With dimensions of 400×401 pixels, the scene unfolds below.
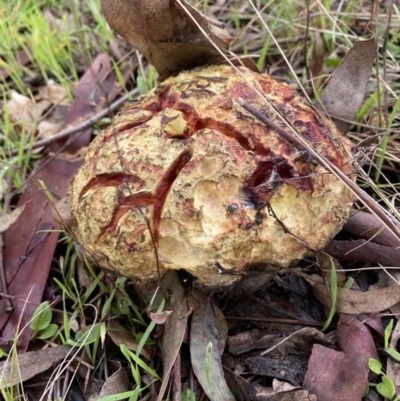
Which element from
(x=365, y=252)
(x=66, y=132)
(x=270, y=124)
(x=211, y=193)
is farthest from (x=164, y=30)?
(x=365, y=252)

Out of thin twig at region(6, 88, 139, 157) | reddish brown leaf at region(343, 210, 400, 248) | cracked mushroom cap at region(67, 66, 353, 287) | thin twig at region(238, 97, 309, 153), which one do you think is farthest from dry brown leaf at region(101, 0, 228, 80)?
reddish brown leaf at region(343, 210, 400, 248)

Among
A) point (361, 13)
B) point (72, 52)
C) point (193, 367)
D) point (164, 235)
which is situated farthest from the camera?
point (72, 52)

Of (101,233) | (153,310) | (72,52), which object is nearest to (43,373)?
(153,310)

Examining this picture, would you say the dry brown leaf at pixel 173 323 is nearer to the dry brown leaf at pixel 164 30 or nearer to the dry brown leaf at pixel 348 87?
the dry brown leaf at pixel 164 30

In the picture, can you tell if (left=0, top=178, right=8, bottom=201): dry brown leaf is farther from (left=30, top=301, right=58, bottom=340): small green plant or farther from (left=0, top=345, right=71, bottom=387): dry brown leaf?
(left=0, top=345, right=71, bottom=387): dry brown leaf

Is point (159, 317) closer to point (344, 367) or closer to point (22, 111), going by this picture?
point (344, 367)

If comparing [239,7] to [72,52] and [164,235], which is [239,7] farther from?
[164,235]

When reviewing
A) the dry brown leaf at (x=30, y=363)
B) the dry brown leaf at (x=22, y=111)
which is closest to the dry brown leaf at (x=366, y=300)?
the dry brown leaf at (x=30, y=363)
